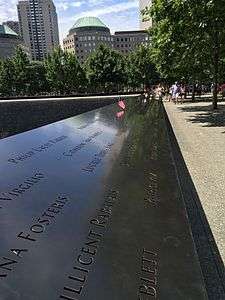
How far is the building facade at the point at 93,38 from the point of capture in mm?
165750

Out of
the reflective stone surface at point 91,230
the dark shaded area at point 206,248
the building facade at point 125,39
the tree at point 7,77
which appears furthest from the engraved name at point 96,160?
the building facade at point 125,39

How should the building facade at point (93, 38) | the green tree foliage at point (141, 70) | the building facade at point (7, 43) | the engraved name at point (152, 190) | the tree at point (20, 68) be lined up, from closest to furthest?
1. the engraved name at point (152, 190)
2. the green tree foliage at point (141, 70)
3. the tree at point (20, 68)
4. the building facade at point (7, 43)
5. the building facade at point (93, 38)

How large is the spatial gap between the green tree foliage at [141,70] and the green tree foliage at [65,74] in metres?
8.03

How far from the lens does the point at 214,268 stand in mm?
4254

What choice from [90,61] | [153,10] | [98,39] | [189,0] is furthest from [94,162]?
[98,39]

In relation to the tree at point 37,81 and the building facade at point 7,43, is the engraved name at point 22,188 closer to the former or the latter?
the tree at point 37,81

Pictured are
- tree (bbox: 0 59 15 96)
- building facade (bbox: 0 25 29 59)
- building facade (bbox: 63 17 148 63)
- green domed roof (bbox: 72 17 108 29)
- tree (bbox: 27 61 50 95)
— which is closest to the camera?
tree (bbox: 0 59 15 96)

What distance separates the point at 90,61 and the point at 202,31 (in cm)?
4706

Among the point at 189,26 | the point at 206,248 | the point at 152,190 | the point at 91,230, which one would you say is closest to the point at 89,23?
the point at 189,26

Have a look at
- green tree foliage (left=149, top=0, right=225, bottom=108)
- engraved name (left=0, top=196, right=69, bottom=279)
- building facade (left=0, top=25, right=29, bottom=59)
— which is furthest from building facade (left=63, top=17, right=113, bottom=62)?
engraved name (left=0, top=196, right=69, bottom=279)

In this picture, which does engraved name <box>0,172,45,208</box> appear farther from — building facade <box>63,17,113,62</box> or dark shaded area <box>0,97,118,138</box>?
building facade <box>63,17,113,62</box>

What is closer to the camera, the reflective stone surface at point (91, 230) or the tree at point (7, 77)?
the reflective stone surface at point (91, 230)

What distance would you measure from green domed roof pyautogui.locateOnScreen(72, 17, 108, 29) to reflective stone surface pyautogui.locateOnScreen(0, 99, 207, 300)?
172 meters

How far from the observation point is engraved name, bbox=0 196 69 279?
2231 millimetres
